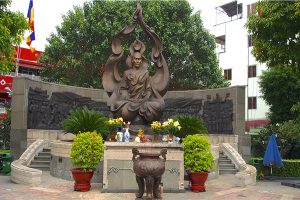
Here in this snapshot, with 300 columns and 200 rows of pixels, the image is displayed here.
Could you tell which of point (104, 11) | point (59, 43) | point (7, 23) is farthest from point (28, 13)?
point (7, 23)

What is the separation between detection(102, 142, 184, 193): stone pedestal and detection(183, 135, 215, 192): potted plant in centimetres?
38

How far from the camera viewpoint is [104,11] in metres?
27.1

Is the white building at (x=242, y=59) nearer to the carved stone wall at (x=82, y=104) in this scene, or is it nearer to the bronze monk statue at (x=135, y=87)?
the carved stone wall at (x=82, y=104)

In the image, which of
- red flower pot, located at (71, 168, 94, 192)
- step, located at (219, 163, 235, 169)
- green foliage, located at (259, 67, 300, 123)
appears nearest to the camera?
red flower pot, located at (71, 168, 94, 192)

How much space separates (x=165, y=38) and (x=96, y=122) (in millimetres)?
14180

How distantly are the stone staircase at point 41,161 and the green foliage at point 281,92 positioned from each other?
16862mm

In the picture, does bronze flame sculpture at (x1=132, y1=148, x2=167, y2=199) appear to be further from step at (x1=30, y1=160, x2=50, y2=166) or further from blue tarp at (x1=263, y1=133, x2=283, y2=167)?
blue tarp at (x1=263, y1=133, x2=283, y2=167)

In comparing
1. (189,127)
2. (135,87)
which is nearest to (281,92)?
(135,87)

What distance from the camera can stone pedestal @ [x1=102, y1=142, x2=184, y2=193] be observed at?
1202cm

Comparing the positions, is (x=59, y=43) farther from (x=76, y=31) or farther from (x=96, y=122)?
(x=96, y=122)

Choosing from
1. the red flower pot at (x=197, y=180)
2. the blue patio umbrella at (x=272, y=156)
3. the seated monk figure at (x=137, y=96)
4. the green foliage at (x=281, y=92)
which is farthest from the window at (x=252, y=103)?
the red flower pot at (x=197, y=180)

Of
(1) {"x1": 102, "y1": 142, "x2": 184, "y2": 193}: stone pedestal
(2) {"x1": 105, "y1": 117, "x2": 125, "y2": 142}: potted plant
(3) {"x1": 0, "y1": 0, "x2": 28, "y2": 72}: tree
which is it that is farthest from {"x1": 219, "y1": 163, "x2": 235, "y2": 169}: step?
(3) {"x1": 0, "y1": 0, "x2": 28, "y2": 72}: tree

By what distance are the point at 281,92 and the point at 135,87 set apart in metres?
15.5

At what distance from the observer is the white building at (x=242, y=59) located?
3638 cm
